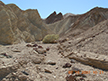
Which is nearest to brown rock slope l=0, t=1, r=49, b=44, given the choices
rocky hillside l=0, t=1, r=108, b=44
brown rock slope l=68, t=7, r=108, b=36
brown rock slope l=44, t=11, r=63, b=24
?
rocky hillside l=0, t=1, r=108, b=44

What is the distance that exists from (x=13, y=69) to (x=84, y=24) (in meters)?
18.5

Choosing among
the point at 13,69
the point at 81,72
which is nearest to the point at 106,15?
the point at 81,72

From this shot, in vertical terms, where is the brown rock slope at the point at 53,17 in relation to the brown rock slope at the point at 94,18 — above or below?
above

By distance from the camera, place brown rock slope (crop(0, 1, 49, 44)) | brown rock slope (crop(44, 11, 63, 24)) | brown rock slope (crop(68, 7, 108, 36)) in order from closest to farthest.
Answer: brown rock slope (crop(0, 1, 49, 44)) → brown rock slope (crop(68, 7, 108, 36)) → brown rock slope (crop(44, 11, 63, 24))

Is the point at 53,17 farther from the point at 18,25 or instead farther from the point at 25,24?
the point at 18,25

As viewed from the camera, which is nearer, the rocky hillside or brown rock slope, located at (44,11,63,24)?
the rocky hillside

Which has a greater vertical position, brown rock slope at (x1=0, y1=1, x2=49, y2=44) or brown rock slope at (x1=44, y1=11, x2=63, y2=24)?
brown rock slope at (x1=44, y1=11, x2=63, y2=24)

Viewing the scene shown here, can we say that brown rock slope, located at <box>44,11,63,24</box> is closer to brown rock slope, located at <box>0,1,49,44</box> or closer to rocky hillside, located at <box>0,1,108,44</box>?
rocky hillside, located at <box>0,1,108,44</box>

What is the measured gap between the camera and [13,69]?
10.2ft

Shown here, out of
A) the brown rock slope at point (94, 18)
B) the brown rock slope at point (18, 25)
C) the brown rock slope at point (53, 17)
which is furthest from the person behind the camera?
the brown rock slope at point (53, 17)

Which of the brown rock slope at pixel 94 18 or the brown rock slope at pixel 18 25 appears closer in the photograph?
the brown rock slope at pixel 18 25

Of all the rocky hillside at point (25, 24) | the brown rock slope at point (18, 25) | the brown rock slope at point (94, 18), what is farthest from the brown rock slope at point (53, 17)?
the brown rock slope at point (18, 25)

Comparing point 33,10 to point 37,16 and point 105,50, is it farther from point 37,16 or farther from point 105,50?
point 105,50

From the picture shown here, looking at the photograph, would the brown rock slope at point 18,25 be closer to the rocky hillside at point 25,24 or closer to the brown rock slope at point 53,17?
the rocky hillside at point 25,24
